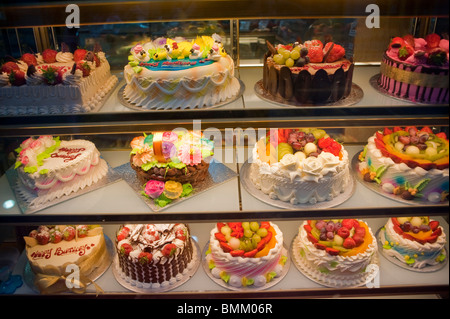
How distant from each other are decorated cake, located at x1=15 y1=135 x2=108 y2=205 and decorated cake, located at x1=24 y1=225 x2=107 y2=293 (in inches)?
14.3

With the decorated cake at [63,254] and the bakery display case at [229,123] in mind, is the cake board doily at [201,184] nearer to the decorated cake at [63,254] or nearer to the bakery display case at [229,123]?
the bakery display case at [229,123]

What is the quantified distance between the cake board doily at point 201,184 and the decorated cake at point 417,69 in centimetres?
107

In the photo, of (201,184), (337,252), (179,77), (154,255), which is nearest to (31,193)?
(154,255)

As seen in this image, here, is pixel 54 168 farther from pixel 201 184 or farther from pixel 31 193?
pixel 201 184

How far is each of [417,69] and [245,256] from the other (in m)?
1.42

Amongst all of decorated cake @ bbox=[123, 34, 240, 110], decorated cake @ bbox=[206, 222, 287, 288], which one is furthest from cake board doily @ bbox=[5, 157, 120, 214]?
decorated cake @ bbox=[206, 222, 287, 288]

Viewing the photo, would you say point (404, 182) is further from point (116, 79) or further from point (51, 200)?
point (51, 200)

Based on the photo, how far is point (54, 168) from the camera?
2434mm

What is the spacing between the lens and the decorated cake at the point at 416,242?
257 cm

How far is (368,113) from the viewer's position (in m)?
2.02

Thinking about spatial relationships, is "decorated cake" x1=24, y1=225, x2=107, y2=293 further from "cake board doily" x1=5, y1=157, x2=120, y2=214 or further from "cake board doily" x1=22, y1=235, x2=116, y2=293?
"cake board doily" x1=5, y1=157, x2=120, y2=214

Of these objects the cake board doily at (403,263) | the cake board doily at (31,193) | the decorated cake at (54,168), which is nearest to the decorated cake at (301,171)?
the cake board doily at (403,263)

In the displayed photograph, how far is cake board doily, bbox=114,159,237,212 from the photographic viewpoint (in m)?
2.36

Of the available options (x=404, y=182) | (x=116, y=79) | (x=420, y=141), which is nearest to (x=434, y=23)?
(x=420, y=141)
